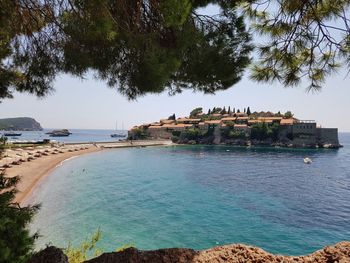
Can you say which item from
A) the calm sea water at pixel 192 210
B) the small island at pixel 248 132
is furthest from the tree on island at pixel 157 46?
the small island at pixel 248 132

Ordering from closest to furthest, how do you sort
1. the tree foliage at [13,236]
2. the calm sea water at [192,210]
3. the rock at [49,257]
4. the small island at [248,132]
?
1. the tree foliage at [13,236]
2. the rock at [49,257]
3. the calm sea water at [192,210]
4. the small island at [248,132]

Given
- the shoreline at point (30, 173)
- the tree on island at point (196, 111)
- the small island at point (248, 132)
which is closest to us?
the shoreline at point (30, 173)

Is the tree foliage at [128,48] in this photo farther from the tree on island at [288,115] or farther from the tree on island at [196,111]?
the tree on island at [196,111]

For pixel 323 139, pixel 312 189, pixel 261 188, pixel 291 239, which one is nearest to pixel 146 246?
pixel 291 239

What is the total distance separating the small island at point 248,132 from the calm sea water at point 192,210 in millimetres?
63658

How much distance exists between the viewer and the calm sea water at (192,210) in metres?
17.9

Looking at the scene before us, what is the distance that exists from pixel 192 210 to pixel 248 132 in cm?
8945

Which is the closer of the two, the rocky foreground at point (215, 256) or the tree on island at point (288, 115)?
the rocky foreground at point (215, 256)

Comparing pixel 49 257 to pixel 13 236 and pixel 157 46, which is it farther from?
pixel 157 46

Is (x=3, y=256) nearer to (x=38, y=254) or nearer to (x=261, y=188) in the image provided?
(x=38, y=254)

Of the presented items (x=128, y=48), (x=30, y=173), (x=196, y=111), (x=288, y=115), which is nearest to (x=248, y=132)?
(x=288, y=115)

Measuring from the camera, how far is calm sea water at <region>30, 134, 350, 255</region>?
1786 centimetres

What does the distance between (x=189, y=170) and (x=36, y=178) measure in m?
24.3

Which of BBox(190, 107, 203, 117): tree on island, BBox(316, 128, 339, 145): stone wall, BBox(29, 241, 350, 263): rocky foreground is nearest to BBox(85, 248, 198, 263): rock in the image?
BBox(29, 241, 350, 263): rocky foreground
